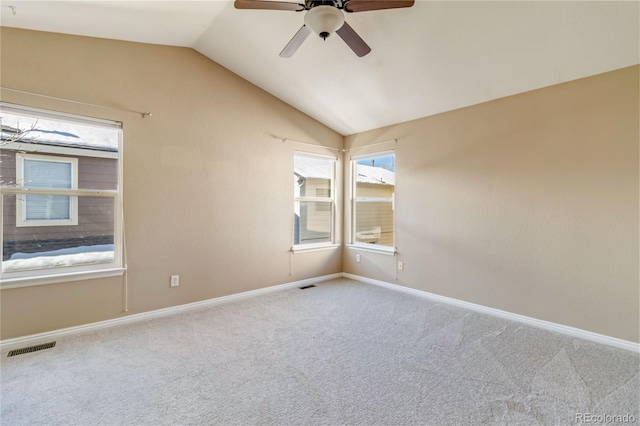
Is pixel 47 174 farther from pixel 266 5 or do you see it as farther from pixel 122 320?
pixel 266 5

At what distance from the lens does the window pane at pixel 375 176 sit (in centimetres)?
443

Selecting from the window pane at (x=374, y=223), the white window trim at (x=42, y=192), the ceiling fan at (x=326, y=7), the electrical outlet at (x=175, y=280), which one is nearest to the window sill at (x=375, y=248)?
the window pane at (x=374, y=223)

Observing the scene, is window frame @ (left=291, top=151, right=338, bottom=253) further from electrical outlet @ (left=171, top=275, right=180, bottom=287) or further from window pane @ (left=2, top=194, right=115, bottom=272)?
window pane @ (left=2, top=194, right=115, bottom=272)

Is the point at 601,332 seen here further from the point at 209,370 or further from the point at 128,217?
the point at 128,217

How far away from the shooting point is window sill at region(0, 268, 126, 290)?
248 centimetres

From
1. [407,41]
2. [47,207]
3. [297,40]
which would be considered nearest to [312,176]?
[407,41]

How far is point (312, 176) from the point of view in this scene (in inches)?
185

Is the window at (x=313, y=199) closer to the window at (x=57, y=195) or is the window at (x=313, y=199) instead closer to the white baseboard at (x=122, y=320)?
the white baseboard at (x=122, y=320)

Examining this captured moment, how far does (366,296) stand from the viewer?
12.9 ft

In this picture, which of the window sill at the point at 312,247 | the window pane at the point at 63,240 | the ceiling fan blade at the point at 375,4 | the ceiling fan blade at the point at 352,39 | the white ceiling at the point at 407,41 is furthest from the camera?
the window sill at the point at 312,247

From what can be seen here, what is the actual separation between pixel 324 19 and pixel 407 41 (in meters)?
1.18

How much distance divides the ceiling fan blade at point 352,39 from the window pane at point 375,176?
7.12ft

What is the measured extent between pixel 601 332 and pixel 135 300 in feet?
14.8

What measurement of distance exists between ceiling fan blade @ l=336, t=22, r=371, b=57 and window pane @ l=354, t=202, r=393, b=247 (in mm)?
2521
